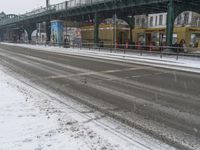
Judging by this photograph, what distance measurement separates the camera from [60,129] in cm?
623

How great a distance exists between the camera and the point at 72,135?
5863mm

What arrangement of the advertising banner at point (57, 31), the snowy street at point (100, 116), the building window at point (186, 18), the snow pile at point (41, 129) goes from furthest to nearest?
1. the building window at point (186, 18)
2. the advertising banner at point (57, 31)
3. the snowy street at point (100, 116)
4. the snow pile at point (41, 129)

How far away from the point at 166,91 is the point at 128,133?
5094 millimetres

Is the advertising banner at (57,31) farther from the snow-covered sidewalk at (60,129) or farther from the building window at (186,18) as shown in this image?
the snow-covered sidewalk at (60,129)

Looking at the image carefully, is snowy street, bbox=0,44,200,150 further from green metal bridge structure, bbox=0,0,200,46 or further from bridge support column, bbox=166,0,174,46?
green metal bridge structure, bbox=0,0,200,46

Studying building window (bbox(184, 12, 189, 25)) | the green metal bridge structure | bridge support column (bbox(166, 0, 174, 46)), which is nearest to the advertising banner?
the green metal bridge structure

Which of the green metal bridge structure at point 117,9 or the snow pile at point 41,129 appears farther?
the green metal bridge structure at point 117,9

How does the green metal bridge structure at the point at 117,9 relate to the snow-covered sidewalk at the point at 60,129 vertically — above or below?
above

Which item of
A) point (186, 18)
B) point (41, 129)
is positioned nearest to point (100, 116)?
point (41, 129)

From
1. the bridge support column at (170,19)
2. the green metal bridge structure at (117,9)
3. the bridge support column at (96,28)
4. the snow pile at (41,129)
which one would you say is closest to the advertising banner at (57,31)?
the green metal bridge structure at (117,9)

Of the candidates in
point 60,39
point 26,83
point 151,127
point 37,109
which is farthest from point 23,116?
point 60,39

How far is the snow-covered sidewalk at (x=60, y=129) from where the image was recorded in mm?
5344

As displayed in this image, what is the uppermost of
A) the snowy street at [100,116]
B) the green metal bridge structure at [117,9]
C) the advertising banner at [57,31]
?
the green metal bridge structure at [117,9]

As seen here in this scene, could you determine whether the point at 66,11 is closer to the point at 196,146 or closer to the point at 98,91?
the point at 98,91
